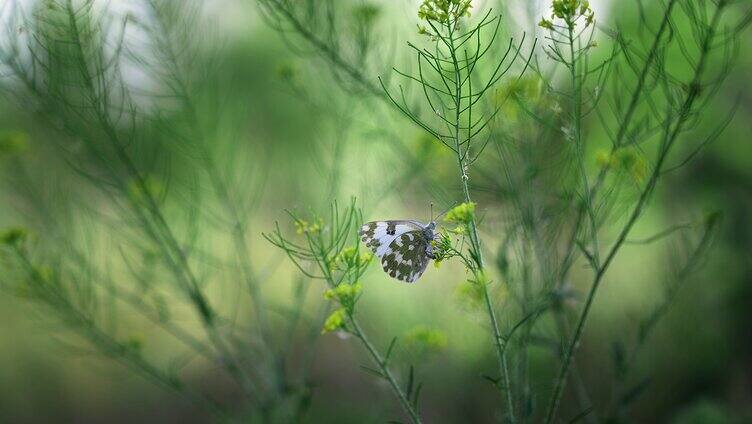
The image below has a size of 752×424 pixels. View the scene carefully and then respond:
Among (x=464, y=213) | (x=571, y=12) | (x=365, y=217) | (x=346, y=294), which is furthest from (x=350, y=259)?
(x=365, y=217)

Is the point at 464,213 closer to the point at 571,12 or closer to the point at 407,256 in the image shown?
the point at 407,256

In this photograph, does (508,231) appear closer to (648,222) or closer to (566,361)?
(566,361)

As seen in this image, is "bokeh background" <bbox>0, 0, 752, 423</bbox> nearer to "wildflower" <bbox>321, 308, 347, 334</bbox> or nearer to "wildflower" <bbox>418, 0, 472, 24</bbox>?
"wildflower" <bbox>321, 308, 347, 334</bbox>

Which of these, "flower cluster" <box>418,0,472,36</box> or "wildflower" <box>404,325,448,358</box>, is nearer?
"flower cluster" <box>418,0,472,36</box>

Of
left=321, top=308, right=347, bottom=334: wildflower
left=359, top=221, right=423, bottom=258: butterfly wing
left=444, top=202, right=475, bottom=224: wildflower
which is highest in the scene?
left=359, top=221, right=423, bottom=258: butterfly wing

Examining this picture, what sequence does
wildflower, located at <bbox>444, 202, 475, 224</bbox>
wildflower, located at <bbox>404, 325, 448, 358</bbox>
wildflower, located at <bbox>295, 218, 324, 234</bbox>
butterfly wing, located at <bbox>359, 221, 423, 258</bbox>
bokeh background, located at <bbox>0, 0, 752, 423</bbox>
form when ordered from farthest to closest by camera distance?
1. bokeh background, located at <bbox>0, 0, 752, 423</bbox>
2. wildflower, located at <bbox>404, 325, 448, 358</bbox>
3. butterfly wing, located at <bbox>359, 221, 423, 258</bbox>
4. wildflower, located at <bbox>295, 218, 324, 234</bbox>
5. wildflower, located at <bbox>444, 202, 475, 224</bbox>

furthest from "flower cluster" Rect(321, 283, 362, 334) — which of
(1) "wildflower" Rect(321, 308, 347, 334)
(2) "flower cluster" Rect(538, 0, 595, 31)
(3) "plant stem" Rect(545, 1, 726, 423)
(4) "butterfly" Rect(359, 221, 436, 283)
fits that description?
(2) "flower cluster" Rect(538, 0, 595, 31)
